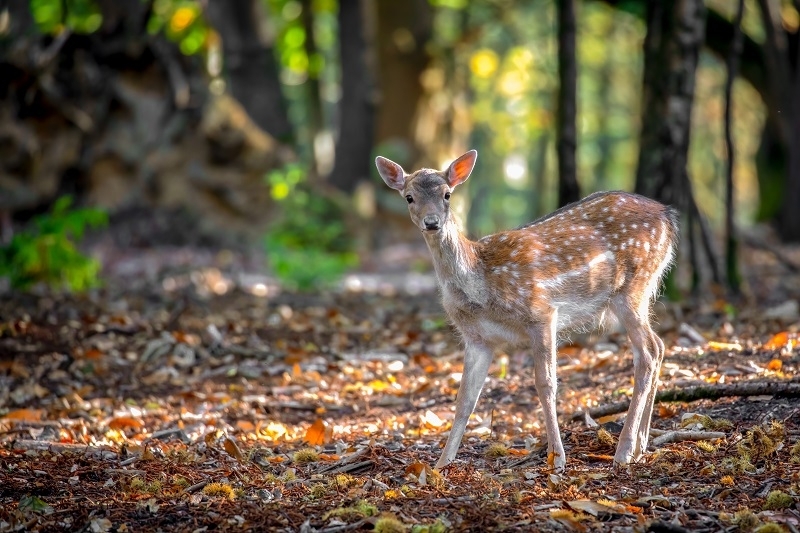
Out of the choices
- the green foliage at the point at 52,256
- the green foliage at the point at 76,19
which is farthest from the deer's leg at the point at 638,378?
the green foliage at the point at 76,19

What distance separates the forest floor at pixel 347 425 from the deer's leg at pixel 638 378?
149mm

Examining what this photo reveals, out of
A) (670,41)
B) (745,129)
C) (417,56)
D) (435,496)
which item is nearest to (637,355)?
(435,496)

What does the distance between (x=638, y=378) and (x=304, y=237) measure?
31.4 ft

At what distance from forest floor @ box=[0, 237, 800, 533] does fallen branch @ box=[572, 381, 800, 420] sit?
28 mm

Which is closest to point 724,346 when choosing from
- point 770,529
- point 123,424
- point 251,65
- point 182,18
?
point 770,529

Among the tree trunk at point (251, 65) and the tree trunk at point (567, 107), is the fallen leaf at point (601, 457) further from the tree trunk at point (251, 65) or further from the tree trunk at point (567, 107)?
the tree trunk at point (251, 65)

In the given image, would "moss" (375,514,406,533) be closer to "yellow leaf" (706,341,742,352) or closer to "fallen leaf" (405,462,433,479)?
"fallen leaf" (405,462,433,479)

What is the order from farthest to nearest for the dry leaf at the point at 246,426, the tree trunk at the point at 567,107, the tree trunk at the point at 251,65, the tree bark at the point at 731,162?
the tree trunk at the point at 251,65, the tree bark at the point at 731,162, the tree trunk at the point at 567,107, the dry leaf at the point at 246,426

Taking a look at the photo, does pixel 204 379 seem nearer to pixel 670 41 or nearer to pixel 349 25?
pixel 670 41

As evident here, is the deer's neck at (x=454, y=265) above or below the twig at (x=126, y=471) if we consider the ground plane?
above

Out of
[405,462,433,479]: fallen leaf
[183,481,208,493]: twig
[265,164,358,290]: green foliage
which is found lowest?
[265,164,358,290]: green foliage

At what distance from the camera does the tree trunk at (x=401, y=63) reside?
70.5ft

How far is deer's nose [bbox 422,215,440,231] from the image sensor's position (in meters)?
6.25

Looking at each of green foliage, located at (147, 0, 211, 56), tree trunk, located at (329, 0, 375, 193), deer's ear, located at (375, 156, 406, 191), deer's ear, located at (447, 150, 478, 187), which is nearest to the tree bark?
deer's ear, located at (447, 150, 478, 187)
